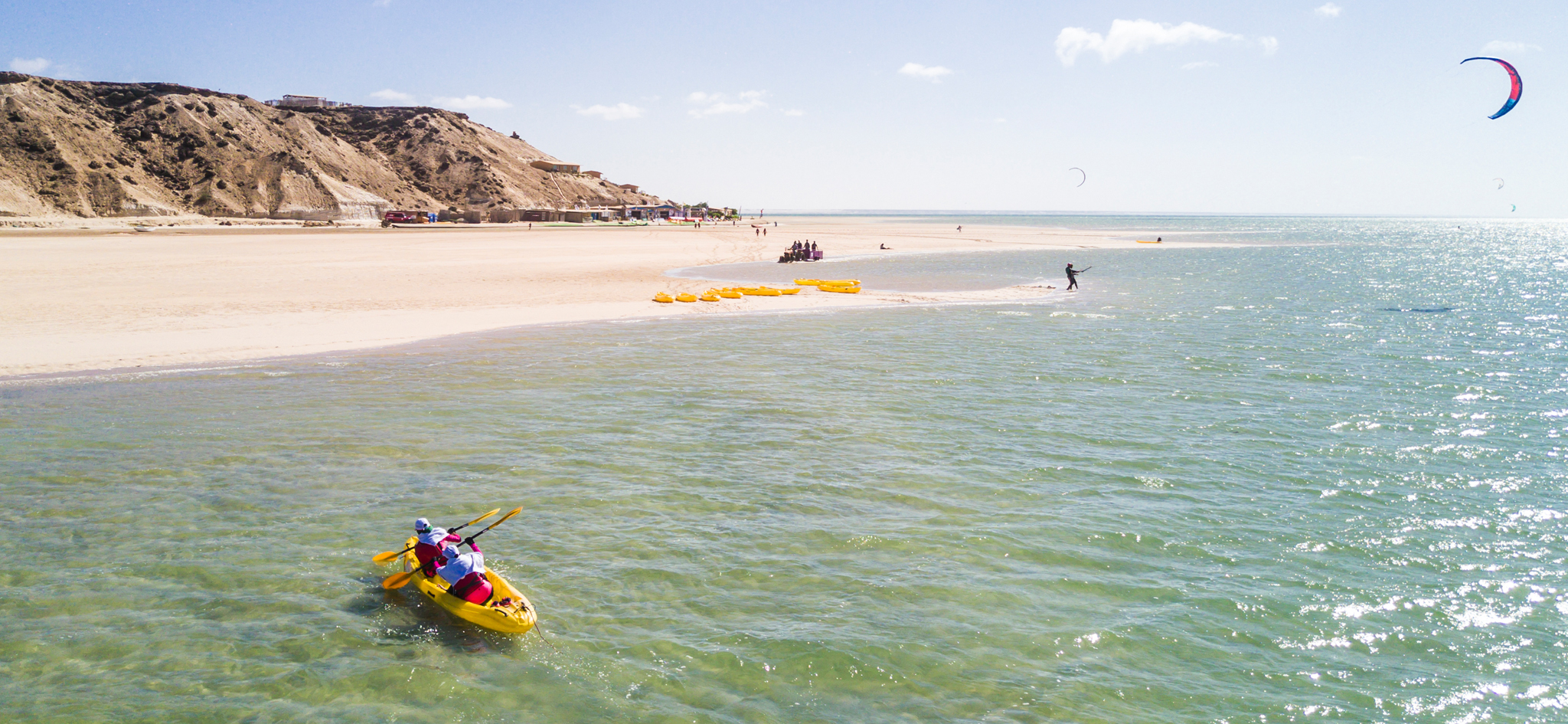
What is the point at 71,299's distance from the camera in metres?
27.5

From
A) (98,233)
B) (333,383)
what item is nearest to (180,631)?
(333,383)

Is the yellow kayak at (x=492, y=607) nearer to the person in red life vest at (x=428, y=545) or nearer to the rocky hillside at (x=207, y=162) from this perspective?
the person in red life vest at (x=428, y=545)

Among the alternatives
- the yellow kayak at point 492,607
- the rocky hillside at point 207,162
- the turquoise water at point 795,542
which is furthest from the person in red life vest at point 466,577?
the rocky hillside at point 207,162

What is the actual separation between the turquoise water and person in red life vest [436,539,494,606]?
413mm

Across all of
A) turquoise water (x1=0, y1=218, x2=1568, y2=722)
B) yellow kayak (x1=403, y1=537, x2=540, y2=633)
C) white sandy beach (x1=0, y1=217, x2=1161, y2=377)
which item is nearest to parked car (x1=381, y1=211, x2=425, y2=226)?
white sandy beach (x1=0, y1=217, x2=1161, y2=377)

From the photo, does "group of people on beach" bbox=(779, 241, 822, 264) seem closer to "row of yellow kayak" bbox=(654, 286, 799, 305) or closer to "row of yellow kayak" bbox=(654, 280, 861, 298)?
"row of yellow kayak" bbox=(654, 280, 861, 298)

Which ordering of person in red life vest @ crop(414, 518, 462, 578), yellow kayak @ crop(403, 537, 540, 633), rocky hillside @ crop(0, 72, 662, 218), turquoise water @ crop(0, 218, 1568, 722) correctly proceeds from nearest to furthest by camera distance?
turquoise water @ crop(0, 218, 1568, 722) → yellow kayak @ crop(403, 537, 540, 633) → person in red life vest @ crop(414, 518, 462, 578) → rocky hillside @ crop(0, 72, 662, 218)

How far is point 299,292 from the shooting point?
31766 millimetres

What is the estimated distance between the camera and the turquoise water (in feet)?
25.7

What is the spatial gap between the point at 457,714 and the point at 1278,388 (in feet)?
65.4

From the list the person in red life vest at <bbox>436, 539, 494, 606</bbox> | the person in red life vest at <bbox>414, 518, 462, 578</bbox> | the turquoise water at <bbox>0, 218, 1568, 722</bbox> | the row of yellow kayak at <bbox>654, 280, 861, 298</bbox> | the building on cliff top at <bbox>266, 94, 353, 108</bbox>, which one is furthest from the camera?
the building on cliff top at <bbox>266, 94, 353, 108</bbox>

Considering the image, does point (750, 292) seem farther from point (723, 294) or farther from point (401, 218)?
point (401, 218)

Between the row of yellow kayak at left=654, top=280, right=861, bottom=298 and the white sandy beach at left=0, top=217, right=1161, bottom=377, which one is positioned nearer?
the white sandy beach at left=0, top=217, right=1161, bottom=377

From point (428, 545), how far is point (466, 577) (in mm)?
735
